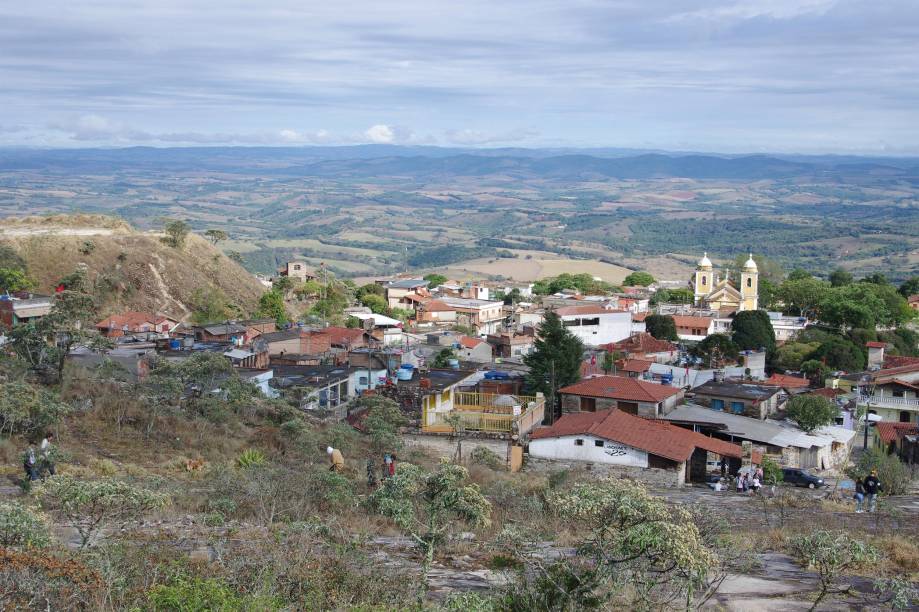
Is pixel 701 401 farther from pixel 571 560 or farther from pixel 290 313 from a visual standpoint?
pixel 290 313

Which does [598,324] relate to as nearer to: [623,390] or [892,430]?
[892,430]

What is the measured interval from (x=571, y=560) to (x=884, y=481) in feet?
39.7

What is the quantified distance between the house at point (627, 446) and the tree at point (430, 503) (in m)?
8.75

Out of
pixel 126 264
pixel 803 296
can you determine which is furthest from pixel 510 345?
pixel 803 296

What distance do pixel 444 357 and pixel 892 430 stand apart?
1469 cm

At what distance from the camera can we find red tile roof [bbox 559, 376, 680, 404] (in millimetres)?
24156

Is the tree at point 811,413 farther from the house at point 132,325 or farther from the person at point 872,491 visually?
the house at point 132,325

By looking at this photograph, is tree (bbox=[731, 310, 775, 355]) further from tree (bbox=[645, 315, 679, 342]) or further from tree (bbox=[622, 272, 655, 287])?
tree (bbox=[622, 272, 655, 287])

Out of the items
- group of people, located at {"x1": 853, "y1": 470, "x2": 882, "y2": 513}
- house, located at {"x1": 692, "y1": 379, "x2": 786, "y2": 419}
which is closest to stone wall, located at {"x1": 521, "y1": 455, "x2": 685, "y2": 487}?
group of people, located at {"x1": 853, "y1": 470, "x2": 882, "y2": 513}

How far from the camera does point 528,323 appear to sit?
51781 mm

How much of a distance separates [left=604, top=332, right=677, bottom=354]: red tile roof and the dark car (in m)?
20.4

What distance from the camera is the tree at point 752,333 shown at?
4491cm

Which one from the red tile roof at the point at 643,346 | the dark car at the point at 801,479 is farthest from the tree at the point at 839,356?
the dark car at the point at 801,479

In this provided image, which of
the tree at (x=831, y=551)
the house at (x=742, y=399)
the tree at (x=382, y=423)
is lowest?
the house at (x=742, y=399)
